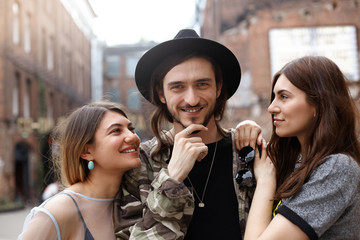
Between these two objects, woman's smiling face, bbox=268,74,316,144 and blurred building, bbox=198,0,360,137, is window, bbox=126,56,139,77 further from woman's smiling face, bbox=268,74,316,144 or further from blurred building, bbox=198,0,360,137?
woman's smiling face, bbox=268,74,316,144

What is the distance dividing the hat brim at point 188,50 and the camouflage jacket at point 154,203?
42 cm

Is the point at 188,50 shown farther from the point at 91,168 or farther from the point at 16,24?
the point at 16,24

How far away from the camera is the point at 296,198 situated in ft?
6.39

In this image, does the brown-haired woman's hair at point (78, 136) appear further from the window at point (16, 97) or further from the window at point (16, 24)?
the window at point (16, 24)

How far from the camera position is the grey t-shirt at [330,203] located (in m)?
1.86

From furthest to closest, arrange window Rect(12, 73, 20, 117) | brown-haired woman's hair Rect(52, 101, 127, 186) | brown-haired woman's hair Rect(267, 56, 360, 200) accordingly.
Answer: window Rect(12, 73, 20, 117), brown-haired woman's hair Rect(52, 101, 127, 186), brown-haired woman's hair Rect(267, 56, 360, 200)

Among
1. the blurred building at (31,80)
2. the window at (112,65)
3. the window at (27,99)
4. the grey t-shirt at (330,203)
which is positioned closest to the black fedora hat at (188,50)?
the grey t-shirt at (330,203)

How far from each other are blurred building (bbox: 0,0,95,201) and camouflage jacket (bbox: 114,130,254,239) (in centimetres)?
1466

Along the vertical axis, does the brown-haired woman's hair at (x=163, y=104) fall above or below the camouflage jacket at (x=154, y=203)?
above

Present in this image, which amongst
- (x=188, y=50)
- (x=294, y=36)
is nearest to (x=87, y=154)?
(x=188, y=50)

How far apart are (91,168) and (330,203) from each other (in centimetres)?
149

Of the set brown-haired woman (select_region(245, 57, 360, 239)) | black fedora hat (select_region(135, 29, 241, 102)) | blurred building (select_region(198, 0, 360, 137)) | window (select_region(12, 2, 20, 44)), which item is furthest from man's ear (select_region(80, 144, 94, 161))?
window (select_region(12, 2, 20, 44))

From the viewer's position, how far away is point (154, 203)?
215 cm

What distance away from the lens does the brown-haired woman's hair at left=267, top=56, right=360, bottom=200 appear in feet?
6.64
